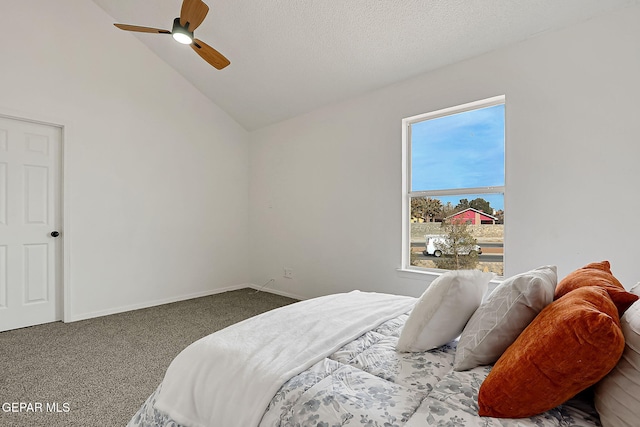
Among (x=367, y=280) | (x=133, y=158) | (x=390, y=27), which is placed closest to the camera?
(x=390, y=27)

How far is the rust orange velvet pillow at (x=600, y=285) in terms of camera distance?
1011 millimetres

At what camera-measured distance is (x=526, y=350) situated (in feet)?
2.71

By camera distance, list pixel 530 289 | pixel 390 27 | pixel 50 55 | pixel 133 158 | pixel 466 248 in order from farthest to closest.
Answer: pixel 133 158 < pixel 50 55 < pixel 466 248 < pixel 390 27 < pixel 530 289

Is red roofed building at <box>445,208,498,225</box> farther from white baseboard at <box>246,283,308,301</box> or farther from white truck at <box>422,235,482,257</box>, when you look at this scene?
white baseboard at <box>246,283,308,301</box>

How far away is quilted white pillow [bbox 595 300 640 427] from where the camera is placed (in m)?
0.73

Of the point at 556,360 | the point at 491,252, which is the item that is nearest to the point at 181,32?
the point at 556,360

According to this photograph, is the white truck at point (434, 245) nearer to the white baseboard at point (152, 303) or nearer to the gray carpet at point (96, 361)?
the gray carpet at point (96, 361)

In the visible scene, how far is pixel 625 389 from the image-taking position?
749 mm

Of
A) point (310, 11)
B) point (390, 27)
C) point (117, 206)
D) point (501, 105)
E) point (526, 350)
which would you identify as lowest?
point (526, 350)

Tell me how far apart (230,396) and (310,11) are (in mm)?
2923

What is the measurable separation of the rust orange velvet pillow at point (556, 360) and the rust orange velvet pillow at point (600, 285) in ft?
0.70

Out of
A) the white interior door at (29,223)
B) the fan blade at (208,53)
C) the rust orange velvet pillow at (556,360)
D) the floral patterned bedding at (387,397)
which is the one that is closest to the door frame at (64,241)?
the white interior door at (29,223)

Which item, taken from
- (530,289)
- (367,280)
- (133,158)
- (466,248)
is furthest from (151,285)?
(530,289)

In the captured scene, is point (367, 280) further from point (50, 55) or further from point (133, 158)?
point (50, 55)
